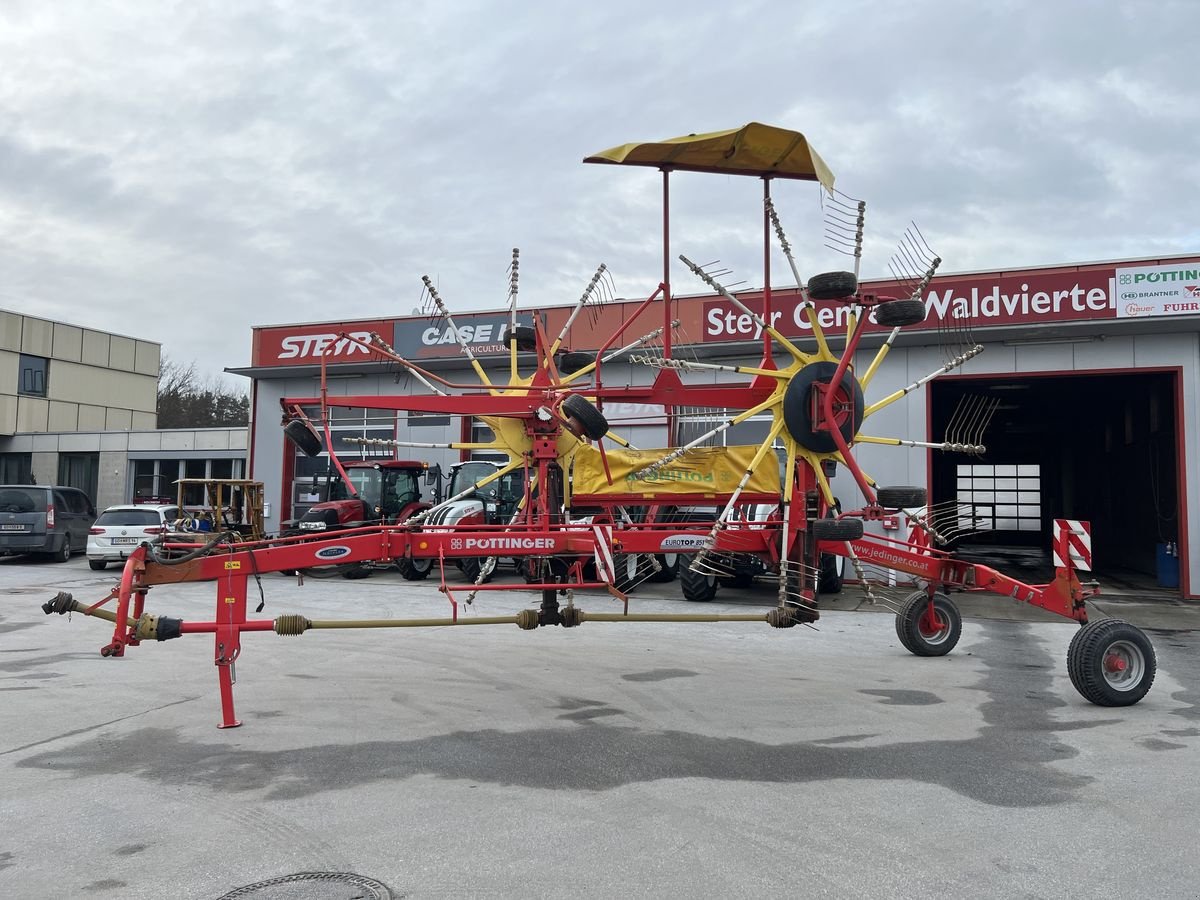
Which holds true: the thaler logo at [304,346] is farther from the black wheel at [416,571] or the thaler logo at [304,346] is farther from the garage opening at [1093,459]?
the garage opening at [1093,459]

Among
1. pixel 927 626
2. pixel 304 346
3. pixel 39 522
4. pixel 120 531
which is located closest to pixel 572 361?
pixel 927 626

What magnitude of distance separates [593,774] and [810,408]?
323cm

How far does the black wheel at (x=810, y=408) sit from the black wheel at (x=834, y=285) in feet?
2.28

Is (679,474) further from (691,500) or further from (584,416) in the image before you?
(584,416)

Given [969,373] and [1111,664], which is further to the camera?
[969,373]

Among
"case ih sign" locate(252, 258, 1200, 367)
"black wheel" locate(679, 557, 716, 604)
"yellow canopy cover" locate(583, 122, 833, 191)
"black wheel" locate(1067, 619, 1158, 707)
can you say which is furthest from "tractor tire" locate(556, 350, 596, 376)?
"black wheel" locate(679, 557, 716, 604)

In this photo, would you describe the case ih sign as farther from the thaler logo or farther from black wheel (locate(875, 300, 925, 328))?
black wheel (locate(875, 300, 925, 328))

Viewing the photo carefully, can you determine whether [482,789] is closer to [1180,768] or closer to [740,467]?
[740,467]

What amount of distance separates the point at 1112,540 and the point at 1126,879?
80.9 ft

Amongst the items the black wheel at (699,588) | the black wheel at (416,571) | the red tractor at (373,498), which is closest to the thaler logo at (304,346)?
the red tractor at (373,498)

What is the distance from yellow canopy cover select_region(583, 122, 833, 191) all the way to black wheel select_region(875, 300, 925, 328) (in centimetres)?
102

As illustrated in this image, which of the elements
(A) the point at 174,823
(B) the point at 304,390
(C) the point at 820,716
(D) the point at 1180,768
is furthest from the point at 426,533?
(B) the point at 304,390

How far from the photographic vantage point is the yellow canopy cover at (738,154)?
21.9 feet

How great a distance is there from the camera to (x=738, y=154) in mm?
7035
